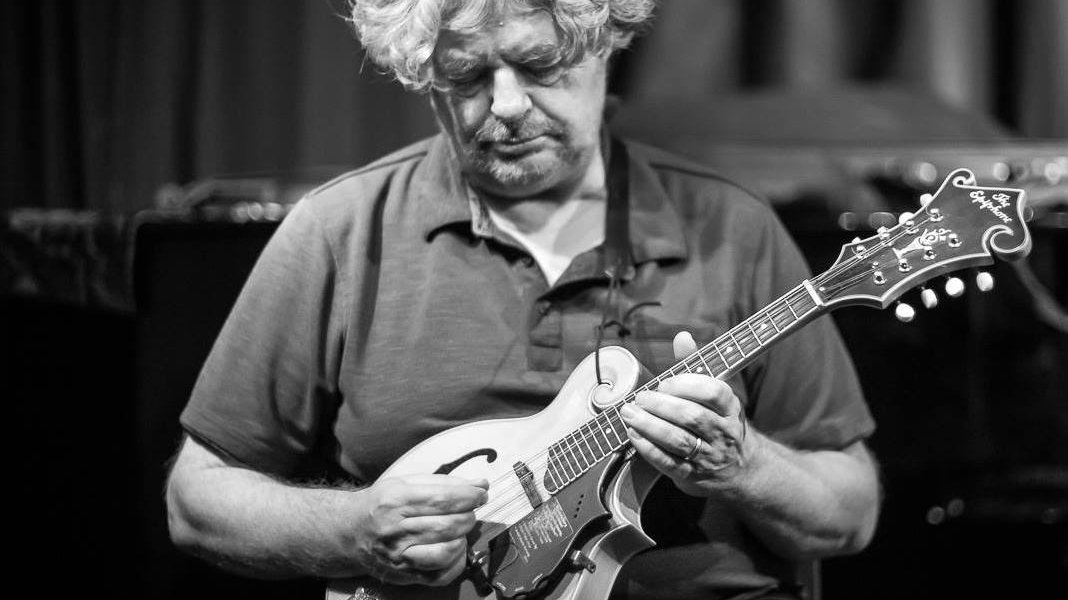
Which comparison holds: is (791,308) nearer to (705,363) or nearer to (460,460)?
(705,363)

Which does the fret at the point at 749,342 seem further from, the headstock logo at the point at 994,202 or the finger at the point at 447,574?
the finger at the point at 447,574

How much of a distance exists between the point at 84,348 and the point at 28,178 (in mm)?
1249

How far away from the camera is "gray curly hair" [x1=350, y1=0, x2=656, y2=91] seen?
1.64 metres

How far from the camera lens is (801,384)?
175 centimetres

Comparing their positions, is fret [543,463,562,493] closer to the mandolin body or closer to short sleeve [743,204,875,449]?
the mandolin body

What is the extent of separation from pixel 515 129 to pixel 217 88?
205 centimetres

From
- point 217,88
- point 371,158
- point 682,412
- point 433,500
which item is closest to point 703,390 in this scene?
point 682,412

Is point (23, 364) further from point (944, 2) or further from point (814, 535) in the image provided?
point (944, 2)

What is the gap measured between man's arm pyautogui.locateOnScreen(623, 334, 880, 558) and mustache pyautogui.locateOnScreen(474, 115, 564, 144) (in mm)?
359

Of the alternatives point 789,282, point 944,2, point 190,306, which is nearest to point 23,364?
point 190,306

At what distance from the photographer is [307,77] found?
3.49m

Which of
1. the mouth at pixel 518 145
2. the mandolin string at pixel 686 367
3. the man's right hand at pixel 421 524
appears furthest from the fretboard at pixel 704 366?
the mouth at pixel 518 145

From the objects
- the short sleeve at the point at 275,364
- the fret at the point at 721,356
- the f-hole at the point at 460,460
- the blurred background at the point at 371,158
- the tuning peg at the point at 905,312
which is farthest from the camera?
the blurred background at the point at 371,158

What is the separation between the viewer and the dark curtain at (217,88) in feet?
11.4
